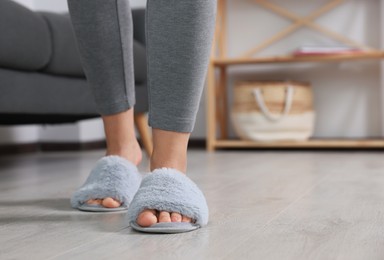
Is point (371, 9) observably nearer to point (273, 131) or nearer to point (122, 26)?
point (273, 131)

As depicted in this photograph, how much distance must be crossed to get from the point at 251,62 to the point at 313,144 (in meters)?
0.43

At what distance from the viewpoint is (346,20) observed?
2562 millimetres

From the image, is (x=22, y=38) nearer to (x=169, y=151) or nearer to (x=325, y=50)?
(x=169, y=151)

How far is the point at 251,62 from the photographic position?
8.02ft

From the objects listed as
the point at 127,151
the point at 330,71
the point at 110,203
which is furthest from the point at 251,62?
the point at 110,203

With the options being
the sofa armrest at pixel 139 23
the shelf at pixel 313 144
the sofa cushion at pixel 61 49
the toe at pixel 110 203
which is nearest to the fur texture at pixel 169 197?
the toe at pixel 110 203

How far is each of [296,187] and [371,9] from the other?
1577 millimetres

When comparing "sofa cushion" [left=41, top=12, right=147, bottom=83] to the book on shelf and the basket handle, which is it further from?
the book on shelf

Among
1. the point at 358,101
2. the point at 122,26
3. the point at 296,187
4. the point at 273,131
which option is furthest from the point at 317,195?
the point at 358,101

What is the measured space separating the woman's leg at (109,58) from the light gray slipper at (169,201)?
0.15m

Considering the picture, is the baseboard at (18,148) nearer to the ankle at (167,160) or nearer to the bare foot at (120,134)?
the bare foot at (120,134)

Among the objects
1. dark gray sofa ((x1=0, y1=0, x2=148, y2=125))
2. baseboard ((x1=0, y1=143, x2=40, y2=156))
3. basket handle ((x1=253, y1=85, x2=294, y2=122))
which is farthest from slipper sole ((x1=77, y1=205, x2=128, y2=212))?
baseboard ((x1=0, y1=143, x2=40, y2=156))

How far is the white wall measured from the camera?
8.29 feet

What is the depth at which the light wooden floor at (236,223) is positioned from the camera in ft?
2.06
